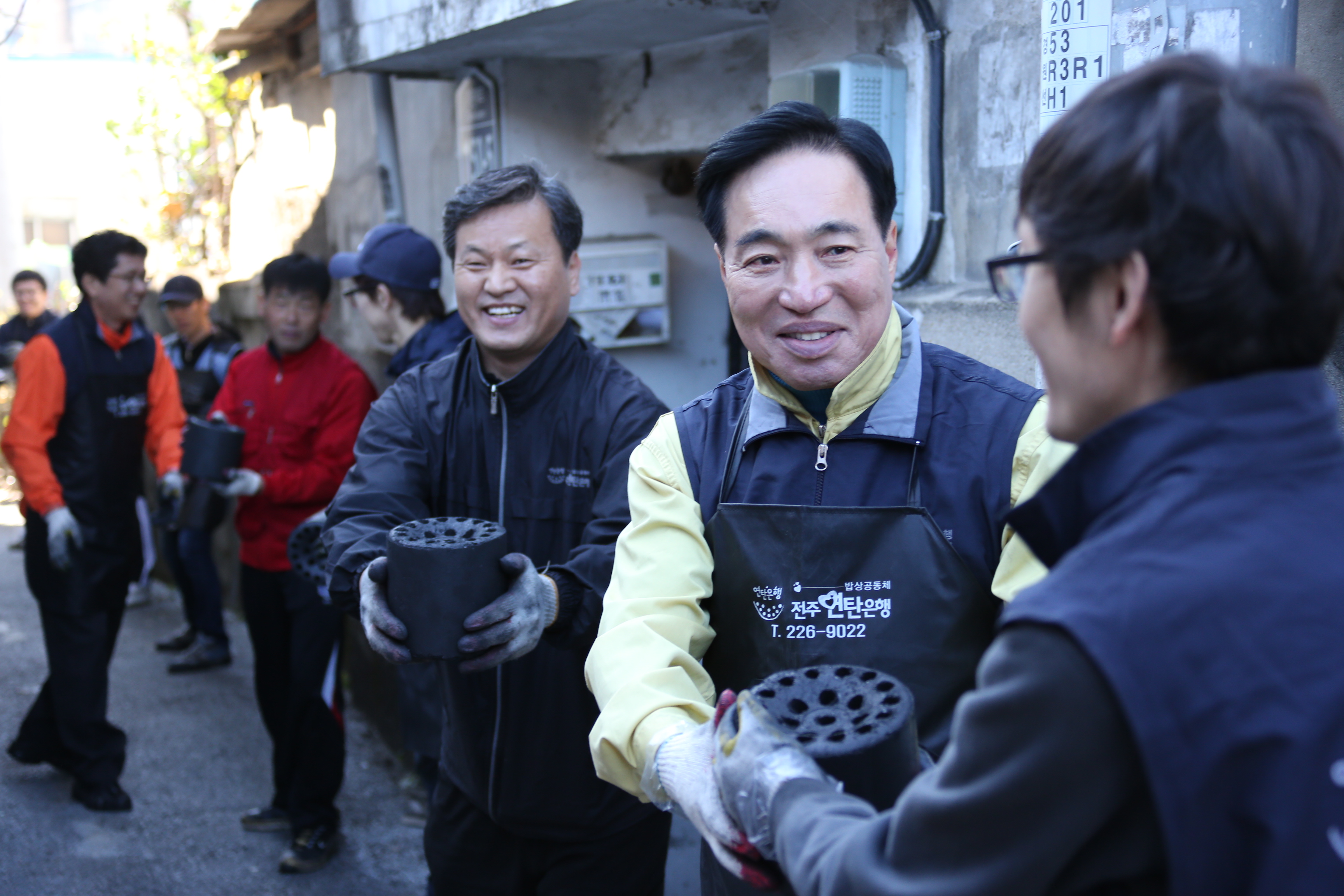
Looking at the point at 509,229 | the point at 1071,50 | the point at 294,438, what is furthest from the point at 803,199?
the point at 294,438

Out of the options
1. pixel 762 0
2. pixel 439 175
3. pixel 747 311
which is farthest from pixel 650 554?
pixel 439 175

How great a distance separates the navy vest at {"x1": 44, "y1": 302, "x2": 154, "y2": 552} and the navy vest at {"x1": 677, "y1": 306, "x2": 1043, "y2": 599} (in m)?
3.66

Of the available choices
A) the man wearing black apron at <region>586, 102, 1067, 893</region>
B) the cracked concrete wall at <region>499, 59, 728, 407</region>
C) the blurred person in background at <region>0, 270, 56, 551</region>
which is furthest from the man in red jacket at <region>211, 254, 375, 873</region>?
the blurred person in background at <region>0, 270, 56, 551</region>

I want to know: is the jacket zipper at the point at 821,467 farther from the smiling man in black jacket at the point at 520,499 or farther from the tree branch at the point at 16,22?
the tree branch at the point at 16,22

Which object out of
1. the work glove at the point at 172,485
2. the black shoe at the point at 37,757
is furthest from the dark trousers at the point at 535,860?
the black shoe at the point at 37,757

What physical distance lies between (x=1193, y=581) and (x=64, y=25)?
2523cm

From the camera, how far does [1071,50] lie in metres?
2.05

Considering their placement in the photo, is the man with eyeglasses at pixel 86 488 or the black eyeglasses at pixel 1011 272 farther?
the man with eyeglasses at pixel 86 488

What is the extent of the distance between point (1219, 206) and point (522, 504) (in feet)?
6.74

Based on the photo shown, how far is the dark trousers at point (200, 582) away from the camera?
6340mm

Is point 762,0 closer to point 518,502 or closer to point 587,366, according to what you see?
point 587,366

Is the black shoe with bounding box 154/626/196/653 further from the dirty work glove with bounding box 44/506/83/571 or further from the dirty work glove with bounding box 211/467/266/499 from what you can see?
the dirty work glove with bounding box 211/467/266/499

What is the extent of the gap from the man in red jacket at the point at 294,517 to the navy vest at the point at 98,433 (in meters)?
0.45

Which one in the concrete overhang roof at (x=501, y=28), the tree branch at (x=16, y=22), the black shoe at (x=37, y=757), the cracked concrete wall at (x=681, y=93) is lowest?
the black shoe at (x=37, y=757)
